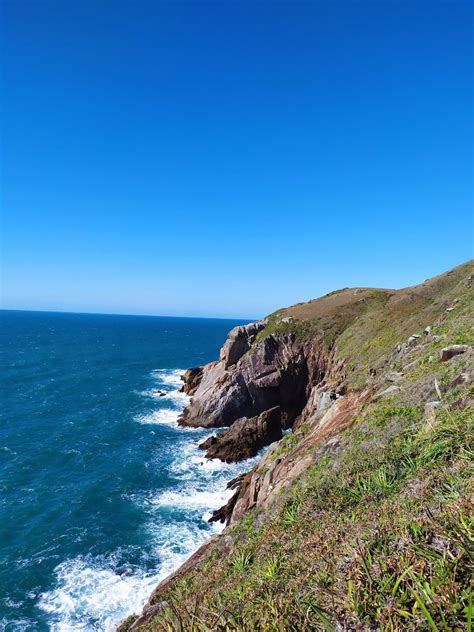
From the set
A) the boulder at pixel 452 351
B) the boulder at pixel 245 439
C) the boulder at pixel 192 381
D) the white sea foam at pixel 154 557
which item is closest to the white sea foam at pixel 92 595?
the white sea foam at pixel 154 557

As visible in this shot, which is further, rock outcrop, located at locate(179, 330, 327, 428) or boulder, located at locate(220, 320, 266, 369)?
boulder, located at locate(220, 320, 266, 369)

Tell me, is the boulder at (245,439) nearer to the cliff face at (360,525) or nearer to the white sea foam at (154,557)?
the white sea foam at (154,557)

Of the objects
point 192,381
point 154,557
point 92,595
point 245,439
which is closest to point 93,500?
point 154,557

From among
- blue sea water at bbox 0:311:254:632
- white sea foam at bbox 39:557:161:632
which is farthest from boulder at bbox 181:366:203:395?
white sea foam at bbox 39:557:161:632

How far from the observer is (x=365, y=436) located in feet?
49.8

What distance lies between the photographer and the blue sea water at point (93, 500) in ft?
73.5

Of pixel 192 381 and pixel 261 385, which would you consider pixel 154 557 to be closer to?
pixel 261 385

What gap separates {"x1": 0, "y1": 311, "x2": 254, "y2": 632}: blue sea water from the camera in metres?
22.4

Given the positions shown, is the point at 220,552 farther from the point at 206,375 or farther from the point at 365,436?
the point at 206,375

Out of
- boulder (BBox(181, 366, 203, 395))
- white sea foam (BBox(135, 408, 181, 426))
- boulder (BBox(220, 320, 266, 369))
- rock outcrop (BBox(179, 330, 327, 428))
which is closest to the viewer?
rock outcrop (BBox(179, 330, 327, 428))

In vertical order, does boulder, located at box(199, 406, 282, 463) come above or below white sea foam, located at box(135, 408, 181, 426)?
above

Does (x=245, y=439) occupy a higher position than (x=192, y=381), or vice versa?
(x=192, y=381)

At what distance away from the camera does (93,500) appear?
32.9m

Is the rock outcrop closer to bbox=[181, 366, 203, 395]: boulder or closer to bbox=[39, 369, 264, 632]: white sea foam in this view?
bbox=[39, 369, 264, 632]: white sea foam
